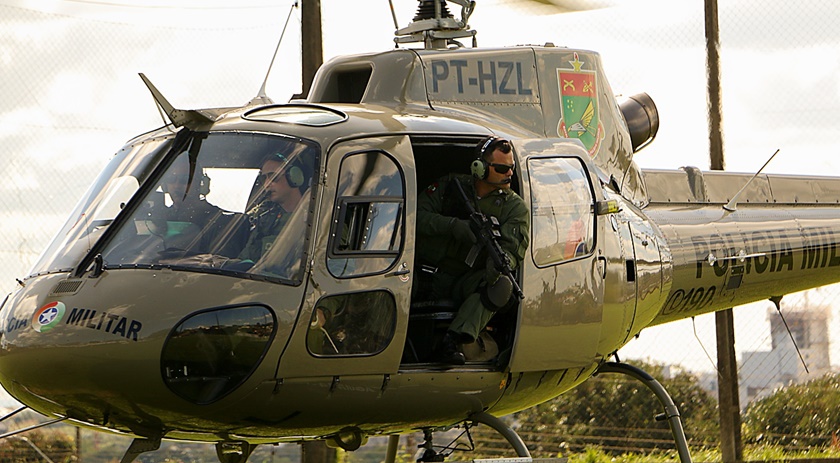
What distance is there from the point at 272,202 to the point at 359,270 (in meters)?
0.45

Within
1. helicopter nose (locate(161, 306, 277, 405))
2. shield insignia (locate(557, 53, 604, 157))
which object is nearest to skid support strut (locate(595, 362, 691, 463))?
shield insignia (locate(557, 53, 604, 157))

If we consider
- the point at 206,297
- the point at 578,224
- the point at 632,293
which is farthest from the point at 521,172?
the point at 206,297

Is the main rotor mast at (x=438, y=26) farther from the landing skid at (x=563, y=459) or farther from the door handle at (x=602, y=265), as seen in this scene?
the landing skid at (x=563, y=459)

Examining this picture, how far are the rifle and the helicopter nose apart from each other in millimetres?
1091

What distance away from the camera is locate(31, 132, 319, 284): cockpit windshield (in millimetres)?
4668

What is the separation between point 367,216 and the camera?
495cm

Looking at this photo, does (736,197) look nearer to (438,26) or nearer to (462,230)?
(438,26)

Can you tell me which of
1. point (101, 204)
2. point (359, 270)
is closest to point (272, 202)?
point (359, 270)

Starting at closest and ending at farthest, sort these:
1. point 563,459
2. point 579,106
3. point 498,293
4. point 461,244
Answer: point 498,293, point 461,244, point 563,459, point 579,106

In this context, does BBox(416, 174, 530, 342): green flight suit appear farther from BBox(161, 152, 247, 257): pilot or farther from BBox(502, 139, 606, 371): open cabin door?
BBox(161, 152, 247, 257): pilot

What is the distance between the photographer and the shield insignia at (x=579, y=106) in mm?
6461

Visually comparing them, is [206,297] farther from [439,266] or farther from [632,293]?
[632,293]

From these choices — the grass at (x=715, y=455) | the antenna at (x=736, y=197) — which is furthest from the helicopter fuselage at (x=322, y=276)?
the grass at (x=715, y=455)

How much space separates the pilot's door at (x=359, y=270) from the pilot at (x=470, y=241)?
37cm
